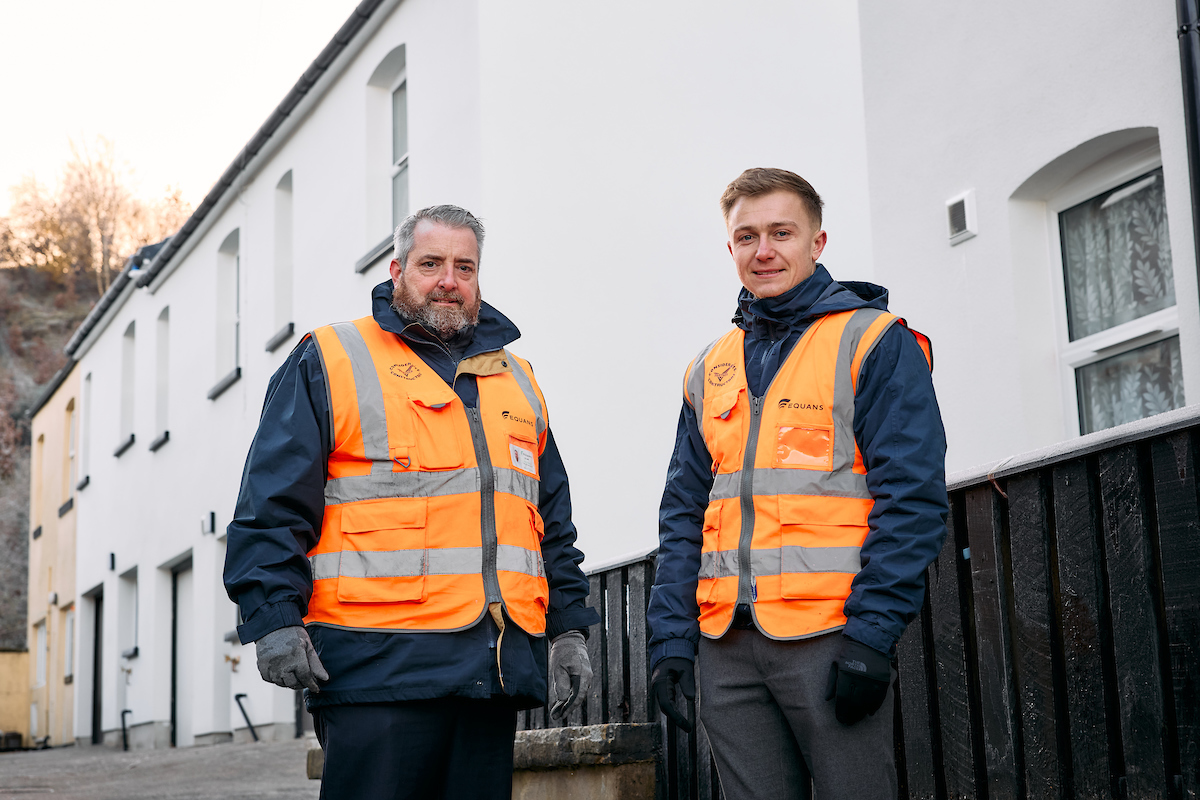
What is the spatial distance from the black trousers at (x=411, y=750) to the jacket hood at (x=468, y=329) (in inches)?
39.5

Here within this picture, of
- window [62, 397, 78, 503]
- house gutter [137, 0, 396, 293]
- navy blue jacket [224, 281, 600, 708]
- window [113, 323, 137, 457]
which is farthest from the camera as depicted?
window [62, 397, 78, 503]

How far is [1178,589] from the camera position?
116 inches

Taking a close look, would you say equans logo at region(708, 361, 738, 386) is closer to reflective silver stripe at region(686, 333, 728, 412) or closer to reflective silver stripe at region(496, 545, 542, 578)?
reflective silver stripe at region(686, 333, 728, 412)

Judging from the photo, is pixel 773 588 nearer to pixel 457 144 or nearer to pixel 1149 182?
pixel 1149 182

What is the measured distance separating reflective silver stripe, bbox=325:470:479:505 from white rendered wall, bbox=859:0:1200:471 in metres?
3.59

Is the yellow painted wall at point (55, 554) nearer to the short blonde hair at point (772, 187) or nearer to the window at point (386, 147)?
the window at point (386, 147)

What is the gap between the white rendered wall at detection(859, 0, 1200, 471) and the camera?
18.9 feet

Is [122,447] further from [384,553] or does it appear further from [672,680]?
[672,680]

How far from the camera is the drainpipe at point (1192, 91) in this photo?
211 inches

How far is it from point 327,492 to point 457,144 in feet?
22.2

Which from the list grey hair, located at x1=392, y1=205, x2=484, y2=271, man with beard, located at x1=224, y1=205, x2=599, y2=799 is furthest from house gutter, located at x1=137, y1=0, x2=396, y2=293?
man with beard, located at x1=224, y1=205, x2=599, y2=799

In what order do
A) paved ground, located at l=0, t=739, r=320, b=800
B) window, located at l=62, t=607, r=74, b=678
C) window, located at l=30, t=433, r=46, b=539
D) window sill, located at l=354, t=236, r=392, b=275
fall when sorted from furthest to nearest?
window, located at l=30, t=433, r=46, b=539 < window, located at l=62, t=607, r=74, b=678 < window sill, located at l=354, t=236, r=392, b=275 < paved ground, located at l=0, t=739, r=320, b=800

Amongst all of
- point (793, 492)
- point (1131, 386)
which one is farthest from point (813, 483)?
point (1131, 386)

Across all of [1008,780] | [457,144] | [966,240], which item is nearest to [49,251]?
[457,144]
